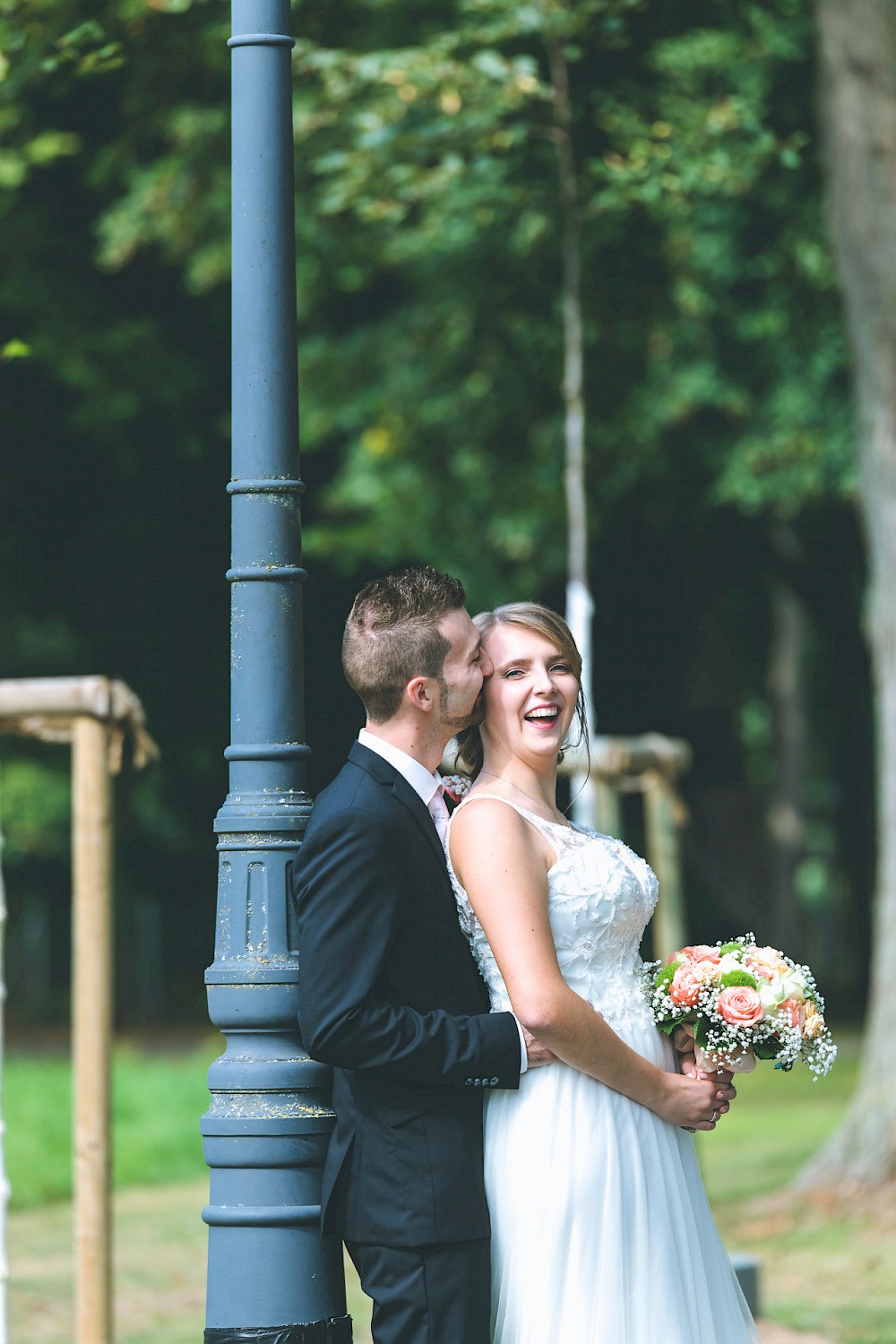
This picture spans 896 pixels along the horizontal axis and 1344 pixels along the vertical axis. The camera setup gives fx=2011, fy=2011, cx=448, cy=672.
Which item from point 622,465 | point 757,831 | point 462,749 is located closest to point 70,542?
point 622,465

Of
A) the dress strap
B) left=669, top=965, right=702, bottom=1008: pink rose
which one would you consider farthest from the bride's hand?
the dress strap

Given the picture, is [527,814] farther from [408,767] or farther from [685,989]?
[685,989]

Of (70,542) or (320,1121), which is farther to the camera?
(70,542)

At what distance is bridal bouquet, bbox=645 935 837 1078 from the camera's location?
3.85 meters

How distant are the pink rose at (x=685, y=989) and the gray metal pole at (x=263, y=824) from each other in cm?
70

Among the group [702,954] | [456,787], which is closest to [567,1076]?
[702,954]

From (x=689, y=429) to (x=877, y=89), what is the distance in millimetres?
7234

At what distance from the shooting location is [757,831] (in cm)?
2486

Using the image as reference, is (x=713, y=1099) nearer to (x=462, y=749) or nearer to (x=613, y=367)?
(x=462, y=749)

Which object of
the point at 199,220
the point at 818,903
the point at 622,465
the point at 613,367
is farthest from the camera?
the point at 818,903

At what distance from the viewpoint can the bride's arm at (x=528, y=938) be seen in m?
3.61

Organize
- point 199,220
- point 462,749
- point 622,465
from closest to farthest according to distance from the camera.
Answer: point 462,749 < point 199,220 < point 622,465

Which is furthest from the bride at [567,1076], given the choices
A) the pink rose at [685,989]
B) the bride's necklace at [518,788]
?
the pink rose at [685,989]

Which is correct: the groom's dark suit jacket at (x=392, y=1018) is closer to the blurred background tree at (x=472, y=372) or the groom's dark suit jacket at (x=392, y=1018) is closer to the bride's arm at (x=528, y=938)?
the bride's arm at (x=528, y=938)
